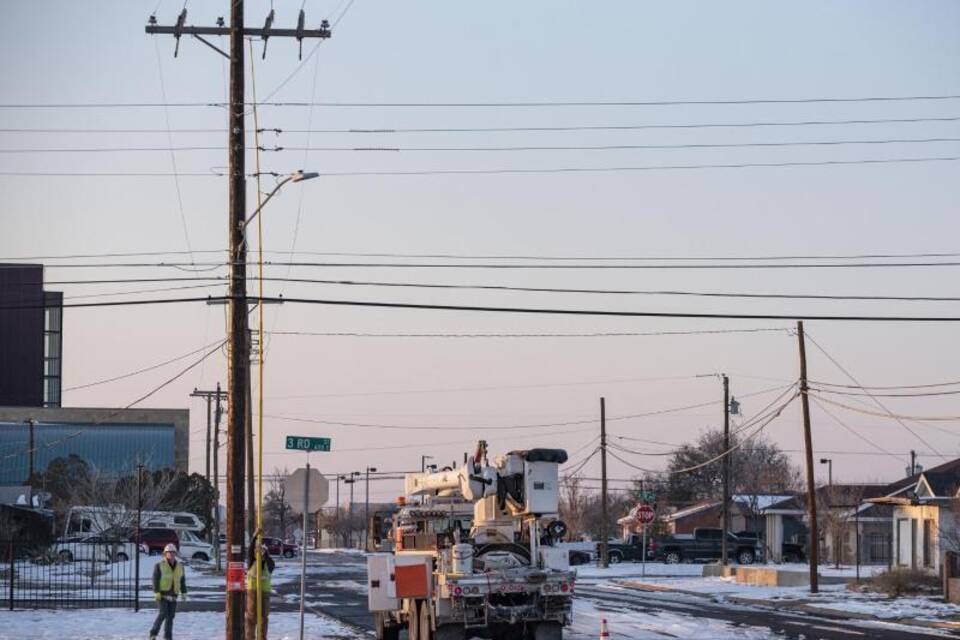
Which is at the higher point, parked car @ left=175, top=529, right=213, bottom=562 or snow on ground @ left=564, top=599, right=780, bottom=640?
snow on ground @ left=564, top=599, right=780, bottom=640

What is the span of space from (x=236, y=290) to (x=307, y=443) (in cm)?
286

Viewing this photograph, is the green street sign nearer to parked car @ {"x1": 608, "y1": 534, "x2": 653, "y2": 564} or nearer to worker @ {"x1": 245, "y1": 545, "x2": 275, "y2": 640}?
worker @ {"x1": 245, "y1": 545, "x2": 275, "y2": 640}

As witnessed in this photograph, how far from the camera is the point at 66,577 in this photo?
49.8 m

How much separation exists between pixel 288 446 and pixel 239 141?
5218 mm

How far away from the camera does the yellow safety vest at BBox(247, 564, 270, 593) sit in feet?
83.4

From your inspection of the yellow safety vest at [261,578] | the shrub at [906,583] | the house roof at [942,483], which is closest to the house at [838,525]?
the house roof at [942,483]

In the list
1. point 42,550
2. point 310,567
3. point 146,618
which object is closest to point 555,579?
point 146,618

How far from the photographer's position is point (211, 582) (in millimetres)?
51906

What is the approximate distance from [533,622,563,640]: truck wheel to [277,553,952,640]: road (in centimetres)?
366

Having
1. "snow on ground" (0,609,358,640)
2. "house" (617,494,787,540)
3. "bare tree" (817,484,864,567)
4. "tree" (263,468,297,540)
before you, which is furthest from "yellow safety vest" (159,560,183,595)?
"tree" (263,468,297,540)

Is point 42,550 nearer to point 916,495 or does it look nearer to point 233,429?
point 916,495

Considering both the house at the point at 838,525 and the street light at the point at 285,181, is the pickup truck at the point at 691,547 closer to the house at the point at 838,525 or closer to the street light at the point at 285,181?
the house at the point at 838,525

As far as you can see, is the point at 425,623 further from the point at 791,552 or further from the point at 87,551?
the point at 791,552

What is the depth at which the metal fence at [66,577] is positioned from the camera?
36688mm
